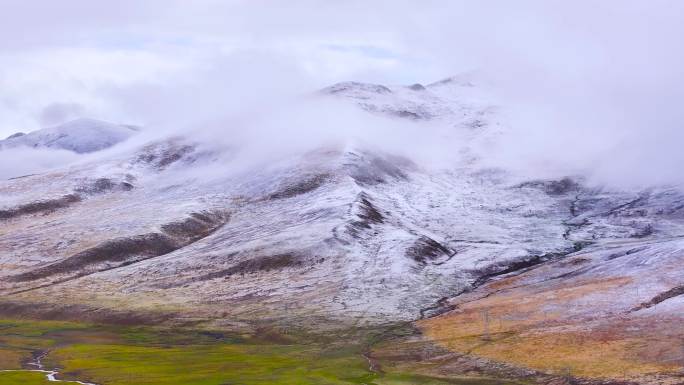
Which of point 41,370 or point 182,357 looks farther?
point 182,357

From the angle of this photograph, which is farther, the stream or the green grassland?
the green grassland

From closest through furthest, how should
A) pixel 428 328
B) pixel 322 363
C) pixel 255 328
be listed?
1. pixel 322 363
2. pixel 428 328
3. pixel 255 328

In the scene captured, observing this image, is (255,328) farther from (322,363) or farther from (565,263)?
(565,263)

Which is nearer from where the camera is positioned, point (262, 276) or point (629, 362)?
point (629, 362)

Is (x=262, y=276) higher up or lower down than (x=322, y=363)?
higher up

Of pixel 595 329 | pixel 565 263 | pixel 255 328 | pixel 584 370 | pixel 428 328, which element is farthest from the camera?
pixel 565 263

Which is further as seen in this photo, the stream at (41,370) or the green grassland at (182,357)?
the green grassland at (182,357)

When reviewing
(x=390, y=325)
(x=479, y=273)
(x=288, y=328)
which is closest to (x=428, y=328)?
(x=390, y=325)
